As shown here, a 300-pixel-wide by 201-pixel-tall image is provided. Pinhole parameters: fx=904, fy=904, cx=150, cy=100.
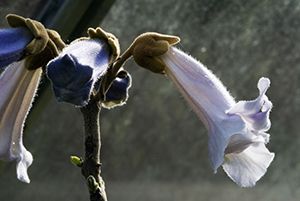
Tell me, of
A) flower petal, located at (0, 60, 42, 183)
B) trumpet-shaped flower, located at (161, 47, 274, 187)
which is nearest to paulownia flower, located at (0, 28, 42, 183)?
flower petal, located at (0, 60, 42, 183)

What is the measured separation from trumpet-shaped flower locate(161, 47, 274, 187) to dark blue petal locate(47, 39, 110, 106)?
10 centimetres

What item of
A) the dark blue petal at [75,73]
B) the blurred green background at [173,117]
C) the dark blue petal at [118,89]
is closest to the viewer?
the dark blue petal at [75,73]

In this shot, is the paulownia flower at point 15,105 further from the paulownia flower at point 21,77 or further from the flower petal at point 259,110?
the flower petal at point 259,110

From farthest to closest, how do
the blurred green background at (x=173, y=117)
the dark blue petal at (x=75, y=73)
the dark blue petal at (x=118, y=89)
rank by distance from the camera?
the blurred green background at (x=173, y=117) < the dark blue petal at (x=118, y=89) < the dark blue petal at (x=75, y=73)

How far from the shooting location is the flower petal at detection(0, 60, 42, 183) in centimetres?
78

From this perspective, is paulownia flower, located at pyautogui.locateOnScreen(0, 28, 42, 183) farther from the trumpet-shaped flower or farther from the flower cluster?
the trumpet-shaped flower

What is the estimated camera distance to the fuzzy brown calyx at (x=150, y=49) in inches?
29.7

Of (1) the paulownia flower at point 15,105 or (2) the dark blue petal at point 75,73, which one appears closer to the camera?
(2) the dark blue petal at point 75,73

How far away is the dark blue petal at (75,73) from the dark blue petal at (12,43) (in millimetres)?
52

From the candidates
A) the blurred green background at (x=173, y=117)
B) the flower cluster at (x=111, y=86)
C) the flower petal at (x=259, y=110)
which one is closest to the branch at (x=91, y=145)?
the flower cluster at (x=111, y=86)

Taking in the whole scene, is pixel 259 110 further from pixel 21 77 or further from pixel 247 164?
pixel 21 77

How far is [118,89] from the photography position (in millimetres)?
763

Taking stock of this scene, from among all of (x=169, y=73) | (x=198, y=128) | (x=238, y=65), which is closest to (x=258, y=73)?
(x=238, y=65)

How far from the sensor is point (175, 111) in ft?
4.86
